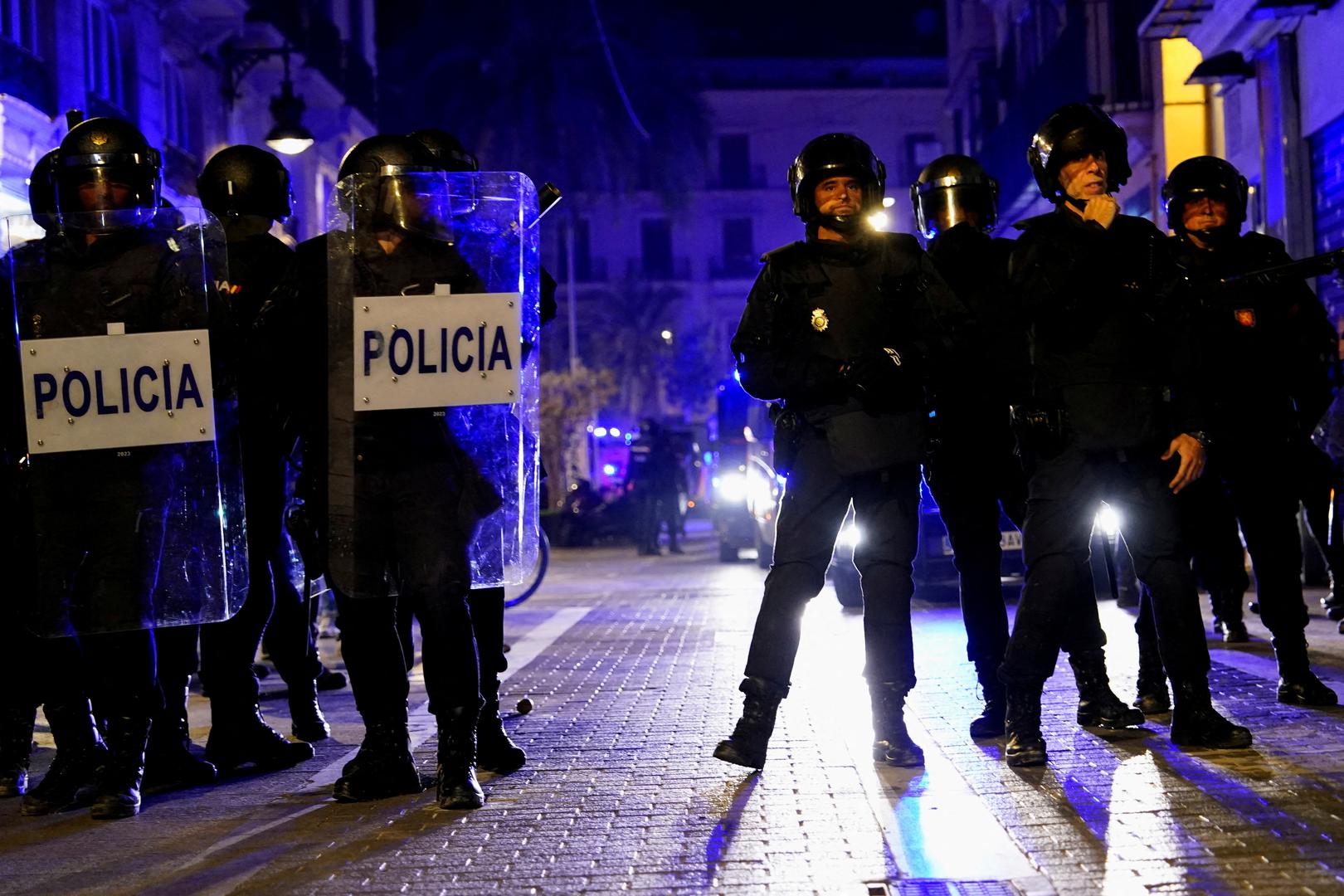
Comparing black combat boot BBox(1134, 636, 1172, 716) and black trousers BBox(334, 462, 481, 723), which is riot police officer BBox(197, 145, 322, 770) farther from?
black combat boot BBox(1134, 636, 1172, 716)

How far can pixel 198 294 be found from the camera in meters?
5.47

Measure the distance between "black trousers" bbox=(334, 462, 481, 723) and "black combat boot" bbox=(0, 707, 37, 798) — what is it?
55.1 inches

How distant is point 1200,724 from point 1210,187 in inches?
89.1

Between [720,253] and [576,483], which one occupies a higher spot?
[720,253]

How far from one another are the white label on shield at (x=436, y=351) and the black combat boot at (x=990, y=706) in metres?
1.99

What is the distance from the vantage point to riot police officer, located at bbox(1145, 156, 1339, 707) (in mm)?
6672

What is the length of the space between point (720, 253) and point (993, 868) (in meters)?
72.8

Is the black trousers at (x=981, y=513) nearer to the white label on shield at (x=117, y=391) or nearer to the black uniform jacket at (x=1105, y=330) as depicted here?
the black uniform jacket at (x=1105, y=330)

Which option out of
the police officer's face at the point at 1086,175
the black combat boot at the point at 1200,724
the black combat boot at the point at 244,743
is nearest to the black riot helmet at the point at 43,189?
the black combat boot at the point at 244,743

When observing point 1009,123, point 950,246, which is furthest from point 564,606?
point 1009,123

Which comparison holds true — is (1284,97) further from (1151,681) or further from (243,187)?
(243,187)

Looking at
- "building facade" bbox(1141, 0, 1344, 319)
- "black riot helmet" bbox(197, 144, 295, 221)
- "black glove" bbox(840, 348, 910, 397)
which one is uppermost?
"building facade" bbox(1141, 0, 1344, 319)

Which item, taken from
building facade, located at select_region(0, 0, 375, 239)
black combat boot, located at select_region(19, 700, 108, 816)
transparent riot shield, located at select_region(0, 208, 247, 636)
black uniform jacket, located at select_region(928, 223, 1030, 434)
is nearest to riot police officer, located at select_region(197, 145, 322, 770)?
transparent riot shield, located at select_region(0, 208, 247, 636)

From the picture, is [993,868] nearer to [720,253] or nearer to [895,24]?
[720,253]
